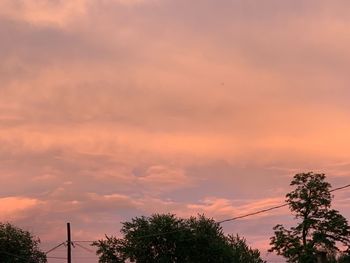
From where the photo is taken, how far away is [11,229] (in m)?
82.1

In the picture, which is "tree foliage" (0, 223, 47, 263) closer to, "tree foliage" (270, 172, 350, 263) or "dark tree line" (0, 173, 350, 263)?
"dark tree line" (0, 173, 350, 263)

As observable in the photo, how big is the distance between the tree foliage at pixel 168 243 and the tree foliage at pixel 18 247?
13319 millimetres

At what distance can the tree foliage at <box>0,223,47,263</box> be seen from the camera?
76.8m

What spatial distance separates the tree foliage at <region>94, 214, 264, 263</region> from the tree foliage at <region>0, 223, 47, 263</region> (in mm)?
13319

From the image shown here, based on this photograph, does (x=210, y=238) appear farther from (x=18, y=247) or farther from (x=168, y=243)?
(x=18, y=247)

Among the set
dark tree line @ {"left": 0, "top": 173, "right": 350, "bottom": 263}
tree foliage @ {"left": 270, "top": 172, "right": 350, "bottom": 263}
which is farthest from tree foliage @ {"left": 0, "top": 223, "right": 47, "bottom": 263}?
tree foliage @ {"left": 270, "top": 172, "right": 350, "bottom": 263}

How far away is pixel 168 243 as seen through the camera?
226 feet

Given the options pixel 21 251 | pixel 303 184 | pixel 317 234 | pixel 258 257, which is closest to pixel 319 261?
pixel 317 234

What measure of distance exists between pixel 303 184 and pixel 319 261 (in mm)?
49717

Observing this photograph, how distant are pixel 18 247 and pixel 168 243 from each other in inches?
1004

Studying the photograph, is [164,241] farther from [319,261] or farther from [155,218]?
[319,261]

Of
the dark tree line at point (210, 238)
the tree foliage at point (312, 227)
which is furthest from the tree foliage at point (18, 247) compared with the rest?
the tree foliage at point (312, 227)

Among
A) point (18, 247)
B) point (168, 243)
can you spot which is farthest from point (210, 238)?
point (18, 247)

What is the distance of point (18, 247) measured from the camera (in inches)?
3132
